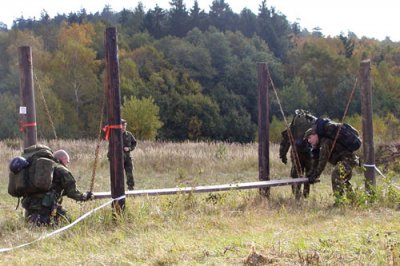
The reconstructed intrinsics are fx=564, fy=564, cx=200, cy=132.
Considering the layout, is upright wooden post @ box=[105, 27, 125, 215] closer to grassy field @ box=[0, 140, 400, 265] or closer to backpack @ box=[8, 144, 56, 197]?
grassy field @ box=[0, 140, 400, 265]

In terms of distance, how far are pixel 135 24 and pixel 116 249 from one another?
79.3m

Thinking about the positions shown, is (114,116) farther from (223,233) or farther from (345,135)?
(345,135)

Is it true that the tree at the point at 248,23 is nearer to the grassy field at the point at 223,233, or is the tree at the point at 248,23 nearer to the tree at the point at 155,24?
the tree at the point at 155,24

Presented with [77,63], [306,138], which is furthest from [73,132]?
[306,138]

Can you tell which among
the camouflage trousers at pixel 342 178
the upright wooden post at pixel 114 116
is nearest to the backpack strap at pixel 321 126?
the camouflage trousers at pixel 342 178

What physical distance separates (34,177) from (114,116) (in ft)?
4.47

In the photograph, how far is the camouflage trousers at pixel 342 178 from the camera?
914cm

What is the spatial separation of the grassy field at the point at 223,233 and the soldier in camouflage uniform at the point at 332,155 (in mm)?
420

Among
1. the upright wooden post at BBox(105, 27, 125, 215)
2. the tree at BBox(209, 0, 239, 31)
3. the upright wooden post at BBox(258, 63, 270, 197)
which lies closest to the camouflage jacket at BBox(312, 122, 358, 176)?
the upright wooden post at BBox(258, 63, 270, 197)

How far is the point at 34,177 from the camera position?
7.44 meters

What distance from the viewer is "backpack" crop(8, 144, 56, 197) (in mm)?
7430

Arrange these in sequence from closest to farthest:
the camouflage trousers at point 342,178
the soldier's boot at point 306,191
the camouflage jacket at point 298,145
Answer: the camouflage trousers at point 342,178 → the soldier's boot at point 306,191 → the camouflage jacket at point 298,145

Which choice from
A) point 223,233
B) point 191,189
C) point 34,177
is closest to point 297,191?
point 191,189

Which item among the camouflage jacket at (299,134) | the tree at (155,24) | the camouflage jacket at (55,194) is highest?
the tree at (155,24)
